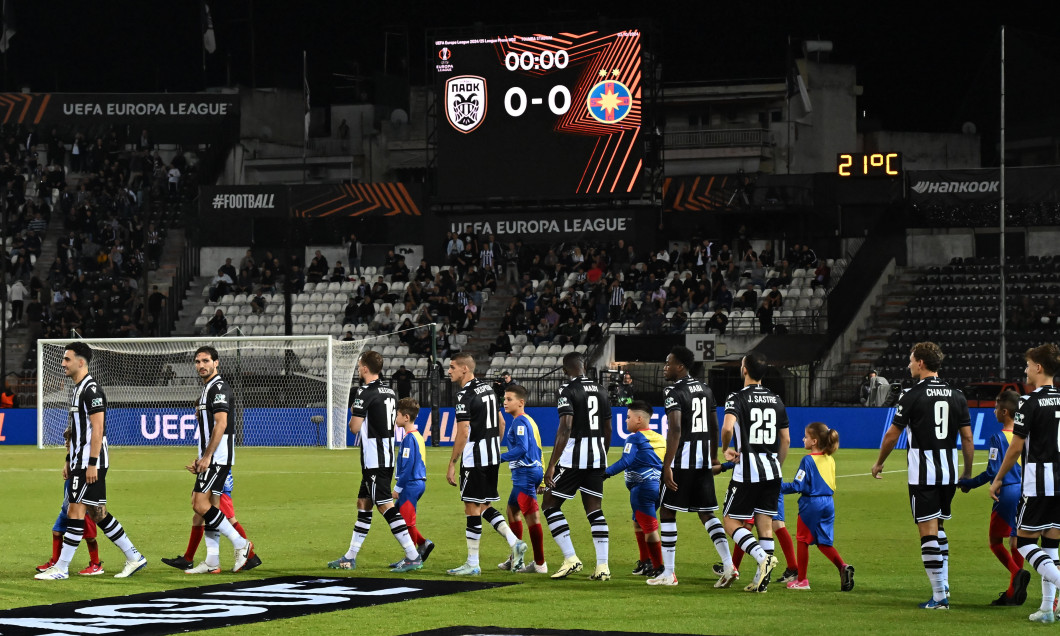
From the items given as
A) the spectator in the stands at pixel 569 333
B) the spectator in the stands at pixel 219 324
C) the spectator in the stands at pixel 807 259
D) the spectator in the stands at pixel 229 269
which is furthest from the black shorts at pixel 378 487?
the spectator in the stands at pixel 229 269

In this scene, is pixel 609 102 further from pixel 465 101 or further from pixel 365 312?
pixel 365 312

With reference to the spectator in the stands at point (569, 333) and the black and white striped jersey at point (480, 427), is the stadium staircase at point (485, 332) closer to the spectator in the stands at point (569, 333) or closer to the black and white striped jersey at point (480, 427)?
the spectator in the stands at point (569, 333)

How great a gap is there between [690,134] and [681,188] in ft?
33.1

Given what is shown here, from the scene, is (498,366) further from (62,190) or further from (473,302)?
(62,190)

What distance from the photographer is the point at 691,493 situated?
1271 centimetres

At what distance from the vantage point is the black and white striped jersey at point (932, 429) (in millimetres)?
11344

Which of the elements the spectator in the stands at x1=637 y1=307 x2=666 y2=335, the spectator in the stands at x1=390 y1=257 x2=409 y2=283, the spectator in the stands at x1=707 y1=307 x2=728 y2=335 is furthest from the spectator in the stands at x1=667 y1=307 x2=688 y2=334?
the spectator in the stands at x1=390 y1=257 x2=409 y2=283

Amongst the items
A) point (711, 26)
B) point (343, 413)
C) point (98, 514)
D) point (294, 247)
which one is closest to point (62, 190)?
point (294, 247)

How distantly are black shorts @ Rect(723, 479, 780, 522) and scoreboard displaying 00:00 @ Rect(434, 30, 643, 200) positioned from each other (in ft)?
98.8

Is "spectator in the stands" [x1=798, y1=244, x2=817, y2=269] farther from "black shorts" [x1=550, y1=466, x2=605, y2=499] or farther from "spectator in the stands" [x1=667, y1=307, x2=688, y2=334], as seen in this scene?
"black shorts" [x1=550, y1=466, x2=605, y2=499]

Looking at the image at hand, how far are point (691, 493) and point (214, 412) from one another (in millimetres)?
4320

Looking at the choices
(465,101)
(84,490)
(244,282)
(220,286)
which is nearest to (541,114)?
(465,101)

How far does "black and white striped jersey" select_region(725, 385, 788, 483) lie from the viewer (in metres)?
12.4

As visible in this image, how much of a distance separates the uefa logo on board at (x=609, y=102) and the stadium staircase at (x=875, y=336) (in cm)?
952
